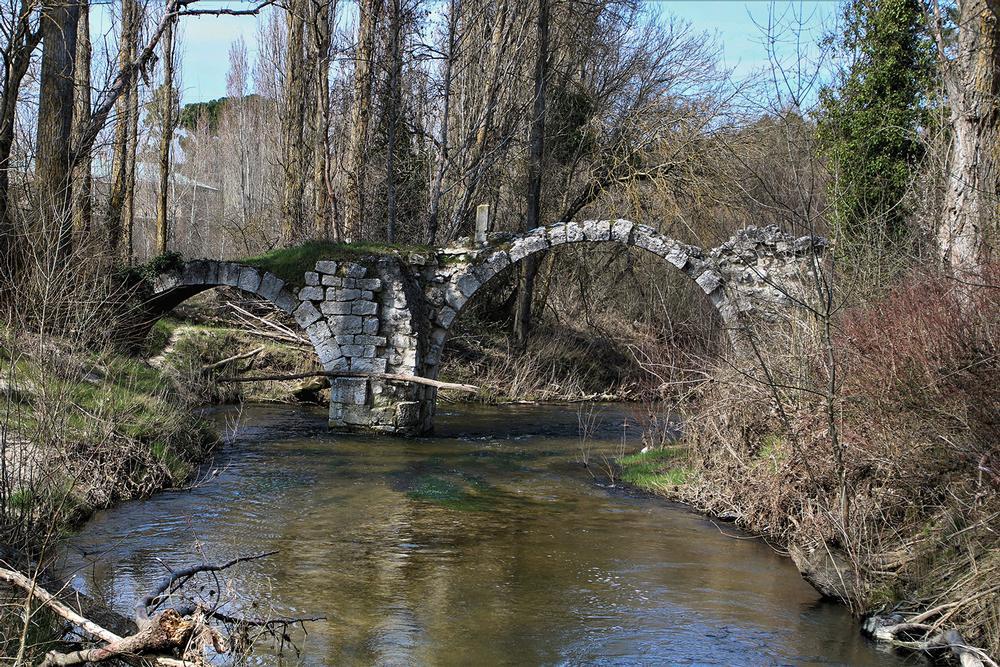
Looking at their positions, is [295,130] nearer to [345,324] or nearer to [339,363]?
[345,324]

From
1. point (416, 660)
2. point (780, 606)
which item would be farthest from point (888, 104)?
point (416, 660)

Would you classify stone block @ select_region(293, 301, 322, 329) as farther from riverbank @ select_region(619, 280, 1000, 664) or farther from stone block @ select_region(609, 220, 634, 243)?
riverbank @ select_region(619, 280, 1000, 664)

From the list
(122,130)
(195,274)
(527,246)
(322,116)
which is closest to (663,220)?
(527,246)

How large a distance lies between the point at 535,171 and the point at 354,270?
5.71 meters

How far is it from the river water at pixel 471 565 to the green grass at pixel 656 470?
354mm

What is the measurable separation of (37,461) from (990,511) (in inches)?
217

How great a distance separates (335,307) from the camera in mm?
13078

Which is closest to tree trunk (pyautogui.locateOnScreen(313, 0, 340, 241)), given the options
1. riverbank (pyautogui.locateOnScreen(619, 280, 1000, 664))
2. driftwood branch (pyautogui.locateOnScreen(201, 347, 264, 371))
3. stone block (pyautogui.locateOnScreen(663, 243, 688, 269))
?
driftwood branch (pyautogui.locateOnScreen(201, 347, 264, 371))

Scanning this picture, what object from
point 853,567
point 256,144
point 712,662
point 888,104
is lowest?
point 712,662

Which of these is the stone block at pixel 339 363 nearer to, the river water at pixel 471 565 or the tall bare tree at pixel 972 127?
the river water at pixel 471 565

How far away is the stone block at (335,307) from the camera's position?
42.8ft

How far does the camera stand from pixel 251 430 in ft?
42.2

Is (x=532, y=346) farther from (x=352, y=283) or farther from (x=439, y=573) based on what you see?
(x=439, y=573)

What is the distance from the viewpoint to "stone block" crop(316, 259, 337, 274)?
13023 millimetres
